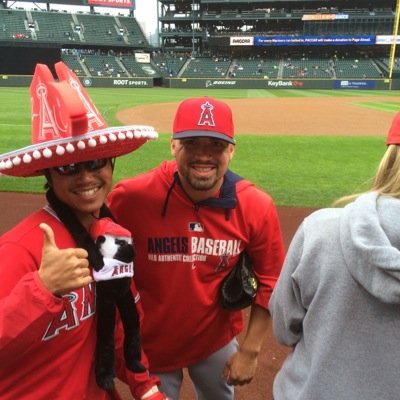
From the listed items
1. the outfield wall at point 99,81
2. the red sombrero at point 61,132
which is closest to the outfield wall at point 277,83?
the outfield wall at point 99,81

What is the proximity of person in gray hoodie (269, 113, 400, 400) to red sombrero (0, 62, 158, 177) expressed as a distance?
81 centimetres

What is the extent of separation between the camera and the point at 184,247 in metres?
2.35

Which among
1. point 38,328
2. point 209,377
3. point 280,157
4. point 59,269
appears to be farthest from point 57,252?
point 280,157

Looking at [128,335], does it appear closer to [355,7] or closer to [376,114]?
[376,114]

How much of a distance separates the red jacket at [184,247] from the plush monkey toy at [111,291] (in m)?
0.50

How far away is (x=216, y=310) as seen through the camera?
8.22 ft

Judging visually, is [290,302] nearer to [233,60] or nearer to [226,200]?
[226,200]

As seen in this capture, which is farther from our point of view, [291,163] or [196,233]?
[291,163]

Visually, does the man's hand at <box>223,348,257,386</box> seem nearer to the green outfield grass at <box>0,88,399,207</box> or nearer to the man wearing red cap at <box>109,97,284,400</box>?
the man wearing red cap at <box>109,97,284,400</box>

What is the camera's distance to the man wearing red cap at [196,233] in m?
2.28

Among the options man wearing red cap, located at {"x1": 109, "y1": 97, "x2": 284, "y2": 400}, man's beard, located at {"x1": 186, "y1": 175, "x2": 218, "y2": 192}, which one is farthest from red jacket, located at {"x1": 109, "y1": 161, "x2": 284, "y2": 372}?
man's beard, located at {"x1": 186, "y1": 175, "x2": 218, "y2": 192}

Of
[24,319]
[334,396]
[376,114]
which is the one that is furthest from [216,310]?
[376,114]

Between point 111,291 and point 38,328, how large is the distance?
0.33 metres

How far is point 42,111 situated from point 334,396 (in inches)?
57.4
